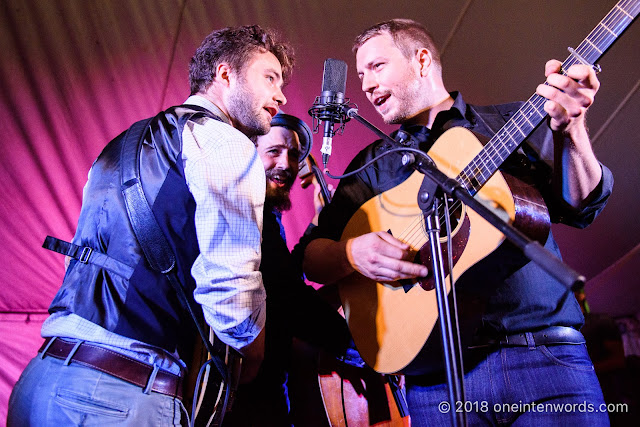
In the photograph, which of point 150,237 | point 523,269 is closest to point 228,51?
point 150,237

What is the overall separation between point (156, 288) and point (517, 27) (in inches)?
166

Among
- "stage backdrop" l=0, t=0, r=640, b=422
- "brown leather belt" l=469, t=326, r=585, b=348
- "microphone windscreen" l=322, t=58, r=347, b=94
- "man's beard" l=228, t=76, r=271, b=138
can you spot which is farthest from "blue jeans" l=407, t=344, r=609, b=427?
"stage backdrop" l=0, t=0, r=640, b=422

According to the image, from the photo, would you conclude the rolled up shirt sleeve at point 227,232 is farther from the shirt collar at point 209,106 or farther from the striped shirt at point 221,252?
the shirt collar at point 209,106

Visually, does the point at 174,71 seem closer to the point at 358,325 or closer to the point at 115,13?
the point at 115,13

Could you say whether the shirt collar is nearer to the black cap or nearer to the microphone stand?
the microphone stand

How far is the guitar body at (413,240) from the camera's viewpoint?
1.80 metres

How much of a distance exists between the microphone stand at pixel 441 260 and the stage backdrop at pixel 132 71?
2.77 meters

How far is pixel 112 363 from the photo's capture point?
1.54 meters

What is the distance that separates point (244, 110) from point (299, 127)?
60.5 inches

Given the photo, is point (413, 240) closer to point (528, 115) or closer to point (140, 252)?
point (528, 115)

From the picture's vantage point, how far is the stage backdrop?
3.50 metres

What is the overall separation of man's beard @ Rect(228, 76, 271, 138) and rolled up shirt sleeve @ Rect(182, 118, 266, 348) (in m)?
0.58

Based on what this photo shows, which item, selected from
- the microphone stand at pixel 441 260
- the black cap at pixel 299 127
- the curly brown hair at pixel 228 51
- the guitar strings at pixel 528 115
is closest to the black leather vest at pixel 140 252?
the curly brown hair at pixel 228 51

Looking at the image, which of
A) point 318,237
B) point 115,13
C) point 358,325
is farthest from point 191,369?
point 115,13
